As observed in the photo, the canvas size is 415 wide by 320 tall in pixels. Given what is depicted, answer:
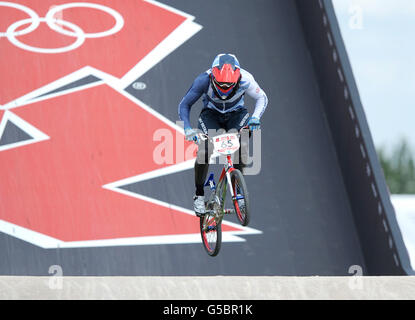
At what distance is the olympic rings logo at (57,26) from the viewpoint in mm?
7410

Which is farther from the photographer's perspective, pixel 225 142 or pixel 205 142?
pixel 205 142

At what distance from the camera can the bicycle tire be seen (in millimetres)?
5074

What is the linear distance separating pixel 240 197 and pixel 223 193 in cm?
26

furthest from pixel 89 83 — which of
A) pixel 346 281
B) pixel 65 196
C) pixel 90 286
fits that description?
pixel 346 281

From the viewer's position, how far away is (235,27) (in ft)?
25.0

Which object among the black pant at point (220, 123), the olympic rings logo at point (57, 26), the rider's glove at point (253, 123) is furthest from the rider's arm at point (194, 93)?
the olympic rings logo at point (57, 26)

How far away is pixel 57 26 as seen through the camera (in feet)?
24.8

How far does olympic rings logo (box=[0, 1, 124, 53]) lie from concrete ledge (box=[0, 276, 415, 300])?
153 inches

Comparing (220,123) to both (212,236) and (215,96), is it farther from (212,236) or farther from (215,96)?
(212,236)

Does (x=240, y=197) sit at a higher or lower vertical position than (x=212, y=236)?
higher

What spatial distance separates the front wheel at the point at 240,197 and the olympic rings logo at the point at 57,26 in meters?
3.60

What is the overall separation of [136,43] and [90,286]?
3.97 meters

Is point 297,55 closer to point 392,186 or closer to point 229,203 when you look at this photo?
point 229,203

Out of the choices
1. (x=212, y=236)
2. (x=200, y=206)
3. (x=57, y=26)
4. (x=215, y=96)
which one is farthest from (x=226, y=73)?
(x=57, y=26)
